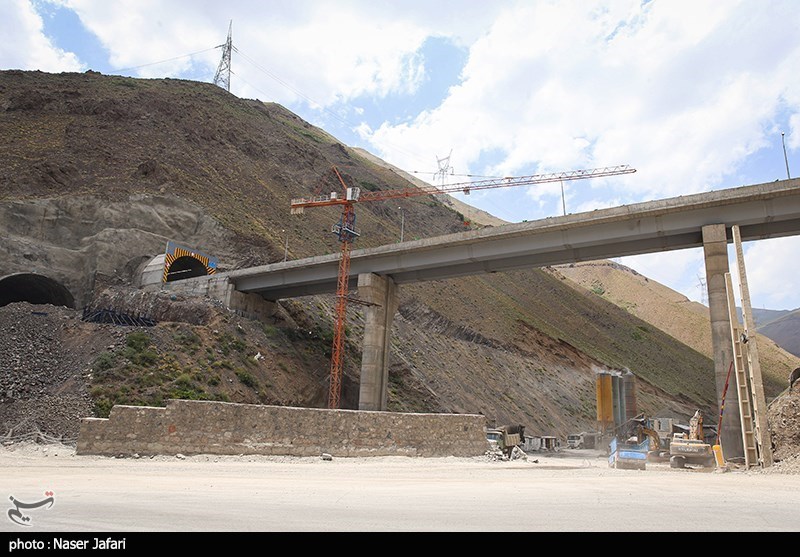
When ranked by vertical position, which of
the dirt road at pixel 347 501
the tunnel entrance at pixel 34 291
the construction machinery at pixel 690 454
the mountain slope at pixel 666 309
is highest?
the mountain slope at pixel 666 309

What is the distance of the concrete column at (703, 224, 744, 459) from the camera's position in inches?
862

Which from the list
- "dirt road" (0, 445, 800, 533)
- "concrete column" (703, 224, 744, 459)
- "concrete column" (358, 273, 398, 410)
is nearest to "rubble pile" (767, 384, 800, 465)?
"concrete column" (703, 224, 744, 459)

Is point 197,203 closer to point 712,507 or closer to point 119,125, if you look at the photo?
point 119,125

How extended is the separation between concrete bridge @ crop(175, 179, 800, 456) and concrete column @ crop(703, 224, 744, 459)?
0.04m

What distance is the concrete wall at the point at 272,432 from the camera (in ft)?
49.4

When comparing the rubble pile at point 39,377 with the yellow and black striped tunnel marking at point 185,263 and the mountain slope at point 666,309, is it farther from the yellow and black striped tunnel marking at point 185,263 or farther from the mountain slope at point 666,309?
the mountain slope at point 666,309

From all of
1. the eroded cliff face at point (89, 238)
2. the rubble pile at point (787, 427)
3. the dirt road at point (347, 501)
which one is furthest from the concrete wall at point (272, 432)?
the eroded cliff face at point (89, 238)

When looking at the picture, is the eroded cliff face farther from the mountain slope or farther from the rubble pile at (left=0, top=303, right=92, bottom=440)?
the mountain slope

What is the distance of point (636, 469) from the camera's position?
20062 millimetres

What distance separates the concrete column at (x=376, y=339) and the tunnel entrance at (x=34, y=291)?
72.0 ft

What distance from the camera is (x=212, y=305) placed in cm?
3781

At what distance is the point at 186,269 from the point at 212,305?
8355mm

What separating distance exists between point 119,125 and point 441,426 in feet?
171
